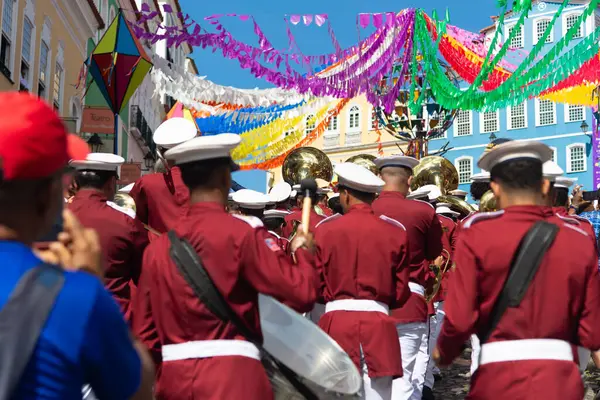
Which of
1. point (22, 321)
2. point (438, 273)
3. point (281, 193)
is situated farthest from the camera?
point (281, 193)

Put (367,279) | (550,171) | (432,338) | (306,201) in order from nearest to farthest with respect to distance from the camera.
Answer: (306,201) → (550,171) → (367,279) → (432,338)

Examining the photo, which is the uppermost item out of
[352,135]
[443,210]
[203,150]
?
[352,135]

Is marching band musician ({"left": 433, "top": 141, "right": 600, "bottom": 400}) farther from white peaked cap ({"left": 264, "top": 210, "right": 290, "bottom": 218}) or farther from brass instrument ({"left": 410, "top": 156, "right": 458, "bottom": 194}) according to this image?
brass instrument ({"left": 410, "top": 156, "right": 458, "bottom": 194})

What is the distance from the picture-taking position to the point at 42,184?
1928 millimetres

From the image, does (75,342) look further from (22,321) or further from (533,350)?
(533,350)

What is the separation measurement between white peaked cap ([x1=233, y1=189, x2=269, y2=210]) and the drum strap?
4898mm

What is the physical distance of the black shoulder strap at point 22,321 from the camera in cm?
176

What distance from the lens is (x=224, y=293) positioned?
3387 mm

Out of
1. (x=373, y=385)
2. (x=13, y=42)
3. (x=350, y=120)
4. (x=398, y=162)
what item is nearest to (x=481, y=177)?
(x=398, y=162)

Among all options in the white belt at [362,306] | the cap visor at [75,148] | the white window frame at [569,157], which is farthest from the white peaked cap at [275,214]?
the white window frame at [569,157]

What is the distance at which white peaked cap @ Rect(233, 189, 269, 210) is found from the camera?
844 centimetres

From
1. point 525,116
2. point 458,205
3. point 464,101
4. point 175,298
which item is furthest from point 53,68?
point 525,116

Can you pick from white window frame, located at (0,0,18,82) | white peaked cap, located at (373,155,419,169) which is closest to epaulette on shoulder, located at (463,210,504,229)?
white peaked cap, located at (373,155,419,169)

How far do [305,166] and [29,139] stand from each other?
38.6 feet
